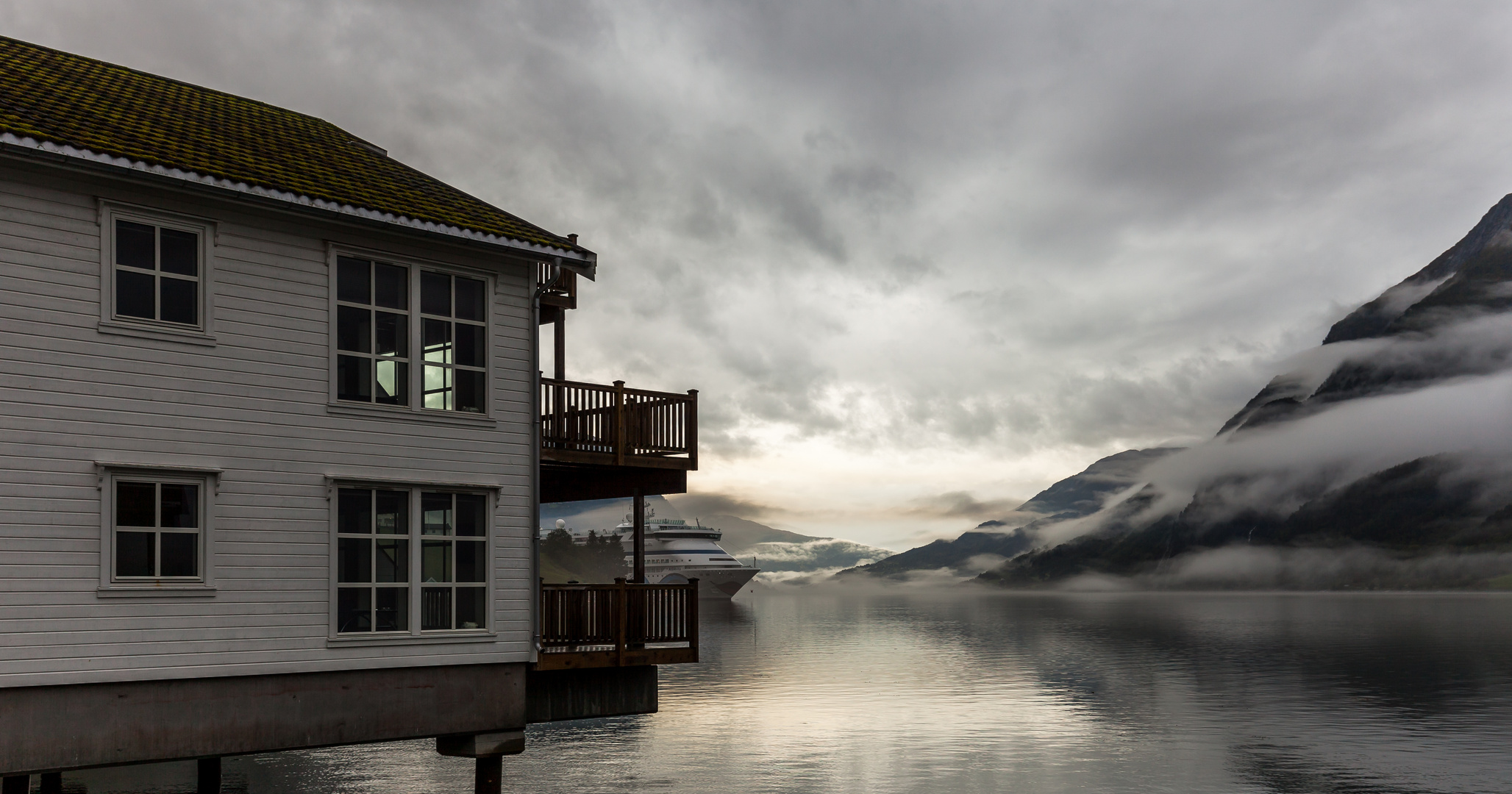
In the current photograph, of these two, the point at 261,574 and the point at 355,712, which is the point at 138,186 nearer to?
the point at 261,574

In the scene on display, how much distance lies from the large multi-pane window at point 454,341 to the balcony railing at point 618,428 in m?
2.36

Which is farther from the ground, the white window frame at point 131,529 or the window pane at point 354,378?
the window pane at point 354,378

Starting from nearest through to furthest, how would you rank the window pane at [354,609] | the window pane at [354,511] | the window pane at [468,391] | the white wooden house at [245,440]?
the white wooden house at [245,440]
the window pane at [354,609]
the window pane at [354,511]
the window pane at [468,391]

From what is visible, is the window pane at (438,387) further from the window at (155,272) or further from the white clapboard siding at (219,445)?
the window at (155,272)

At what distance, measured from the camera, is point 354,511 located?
66.6ft

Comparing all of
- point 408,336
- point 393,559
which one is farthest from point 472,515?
point 408,336

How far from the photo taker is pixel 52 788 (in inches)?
1040

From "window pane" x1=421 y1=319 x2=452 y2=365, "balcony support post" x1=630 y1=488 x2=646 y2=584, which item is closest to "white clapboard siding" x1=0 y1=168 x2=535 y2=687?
"window pane" x1=421 y1=319 x2=452 y2=365

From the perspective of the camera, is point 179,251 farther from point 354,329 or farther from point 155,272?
point 354,329

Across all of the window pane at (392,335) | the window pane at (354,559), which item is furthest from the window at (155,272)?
the window pane at (354,559)

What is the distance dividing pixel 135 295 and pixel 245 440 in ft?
8.86

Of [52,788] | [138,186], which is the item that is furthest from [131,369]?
[52,788]

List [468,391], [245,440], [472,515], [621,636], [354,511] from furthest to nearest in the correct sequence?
[621,636] → [468,391] → [472,515] → [354,511] → [245,440]

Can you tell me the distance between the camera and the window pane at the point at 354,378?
67.2 ft
